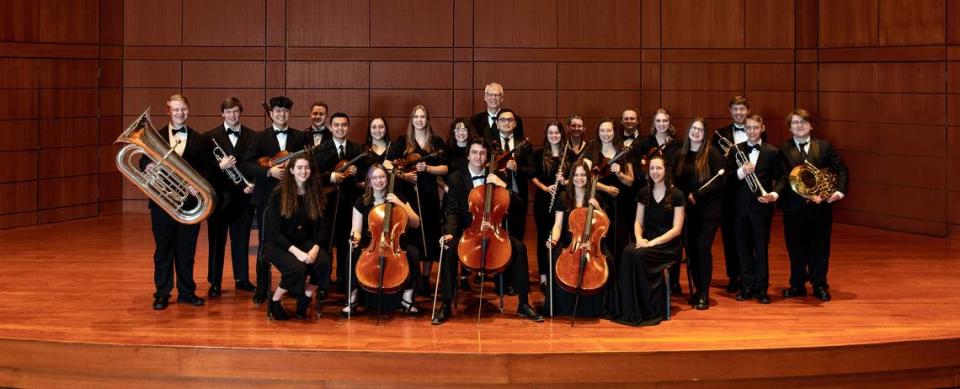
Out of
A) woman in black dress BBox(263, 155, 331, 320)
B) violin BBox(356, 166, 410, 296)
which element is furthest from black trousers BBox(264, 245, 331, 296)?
violin BBox(356, 166, 410, 296)

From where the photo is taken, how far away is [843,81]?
8.86 metres

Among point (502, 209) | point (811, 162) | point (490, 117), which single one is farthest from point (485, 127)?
point (811, 162)


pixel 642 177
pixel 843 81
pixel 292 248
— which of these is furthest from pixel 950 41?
pixel 292 248

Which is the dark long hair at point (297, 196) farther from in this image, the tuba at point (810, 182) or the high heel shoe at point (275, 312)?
the tuba at point (810, 182)

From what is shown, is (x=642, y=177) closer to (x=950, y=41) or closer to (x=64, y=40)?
(x=950, y=41)

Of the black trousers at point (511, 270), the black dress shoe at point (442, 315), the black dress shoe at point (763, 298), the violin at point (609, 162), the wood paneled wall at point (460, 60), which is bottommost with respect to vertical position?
the black dress shoe at point (442, 315)

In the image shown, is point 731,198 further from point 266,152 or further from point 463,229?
point 266,152

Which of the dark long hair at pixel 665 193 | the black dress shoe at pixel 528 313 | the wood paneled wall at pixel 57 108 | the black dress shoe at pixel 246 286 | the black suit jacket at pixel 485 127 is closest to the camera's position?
the black dress shoe at pixel 528 313

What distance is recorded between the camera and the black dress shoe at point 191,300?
222 inches

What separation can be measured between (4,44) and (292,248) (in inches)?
165

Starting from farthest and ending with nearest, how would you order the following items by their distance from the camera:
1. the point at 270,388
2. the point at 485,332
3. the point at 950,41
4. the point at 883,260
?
the point at 950,41, the point at 883,260, the point at 485,332, the point at 270,388

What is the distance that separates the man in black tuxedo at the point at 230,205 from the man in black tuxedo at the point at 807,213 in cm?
299

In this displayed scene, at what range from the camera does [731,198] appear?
598 centimetres

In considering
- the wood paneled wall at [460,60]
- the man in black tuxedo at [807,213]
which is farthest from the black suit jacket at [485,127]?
the wood paneled wall at [460,60]
